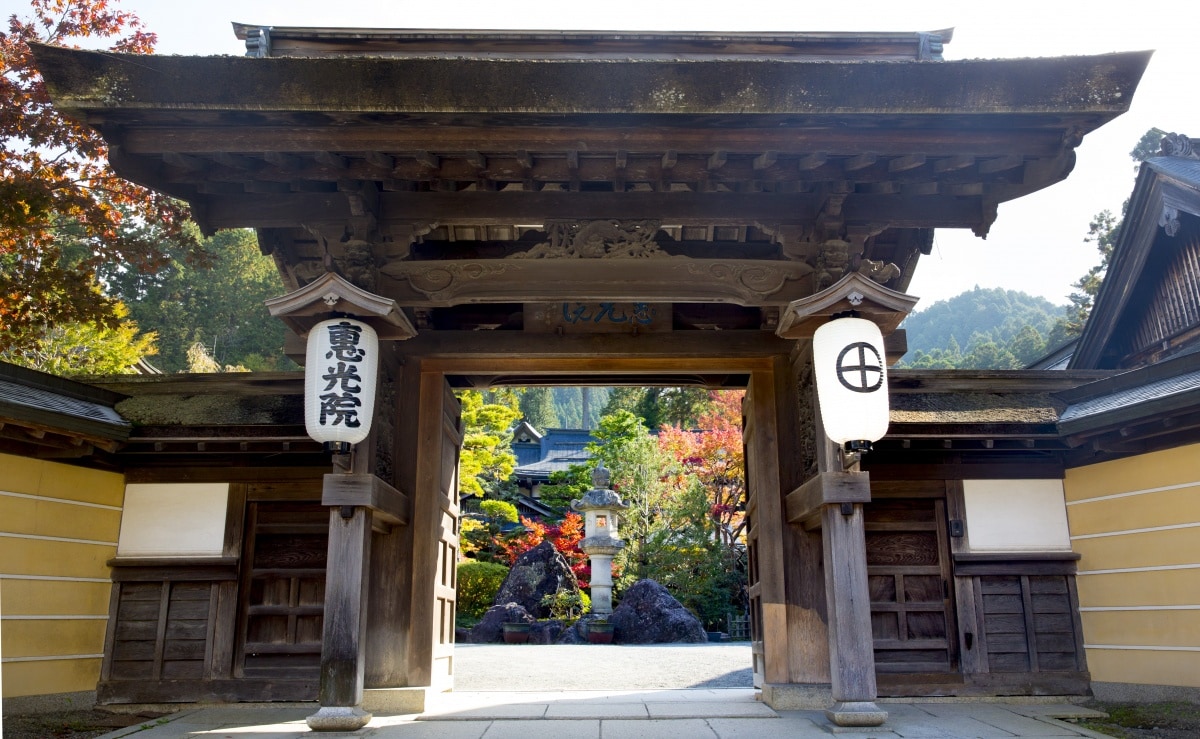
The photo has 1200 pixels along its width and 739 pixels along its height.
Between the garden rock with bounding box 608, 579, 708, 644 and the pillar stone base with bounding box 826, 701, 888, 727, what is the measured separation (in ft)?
38.5

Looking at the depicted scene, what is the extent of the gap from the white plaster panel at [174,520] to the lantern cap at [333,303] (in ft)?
9.62

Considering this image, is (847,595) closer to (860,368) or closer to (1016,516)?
(860,368)

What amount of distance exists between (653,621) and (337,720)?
12251mm

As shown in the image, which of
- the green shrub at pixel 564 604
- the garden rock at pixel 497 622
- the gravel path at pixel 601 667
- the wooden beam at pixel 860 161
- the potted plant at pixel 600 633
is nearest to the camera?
the wooden beam at pixel 860 161

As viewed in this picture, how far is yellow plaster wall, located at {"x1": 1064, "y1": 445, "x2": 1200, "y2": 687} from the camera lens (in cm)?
698

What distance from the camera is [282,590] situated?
7.90 meters

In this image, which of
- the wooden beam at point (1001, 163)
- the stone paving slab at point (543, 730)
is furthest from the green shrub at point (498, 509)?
the wooden beam at point (1001, 163)

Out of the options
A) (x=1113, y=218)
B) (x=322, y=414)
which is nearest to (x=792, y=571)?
(x=322, y=414)

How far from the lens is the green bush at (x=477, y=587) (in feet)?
72.0

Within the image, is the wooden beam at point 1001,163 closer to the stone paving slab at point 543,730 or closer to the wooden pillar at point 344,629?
the stone paving slab at point 543,730

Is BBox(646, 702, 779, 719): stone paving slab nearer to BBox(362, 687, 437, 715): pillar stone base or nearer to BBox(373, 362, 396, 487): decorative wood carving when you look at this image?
BBox(362, 687, 437, 715): pillar stone base

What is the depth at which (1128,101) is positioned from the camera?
5410mm

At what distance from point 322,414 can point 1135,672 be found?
7329mm

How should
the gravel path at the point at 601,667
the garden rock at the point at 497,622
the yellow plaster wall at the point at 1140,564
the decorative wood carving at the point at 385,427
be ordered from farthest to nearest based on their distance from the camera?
1. the garden rock at the point at 497,622
2. the gravel path at the point at 601,667
3. the yellow plaster wall at the point at 1140,564
4. the decorative wood carving at the point at 385,427
